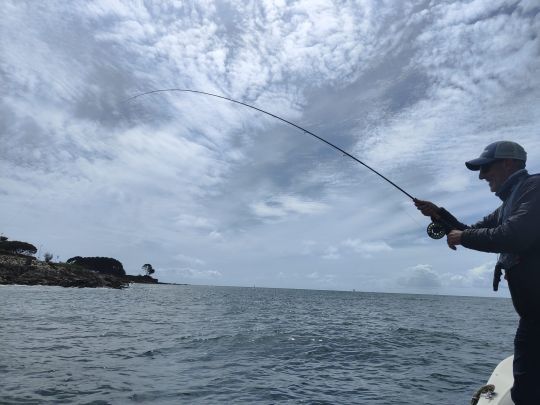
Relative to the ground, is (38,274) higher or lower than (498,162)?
lower

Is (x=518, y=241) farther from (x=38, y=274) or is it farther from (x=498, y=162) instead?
(x=38, y=274)

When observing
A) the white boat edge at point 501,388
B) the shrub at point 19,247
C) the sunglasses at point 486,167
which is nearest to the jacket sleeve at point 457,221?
the sunglasses at point 486,167

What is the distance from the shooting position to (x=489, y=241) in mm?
3514

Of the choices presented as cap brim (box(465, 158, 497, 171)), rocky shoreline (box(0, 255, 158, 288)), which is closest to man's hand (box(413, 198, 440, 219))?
cap brim (box(465, 158, 497, 171))

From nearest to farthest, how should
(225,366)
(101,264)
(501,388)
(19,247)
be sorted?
1. (501,388)
2. (225,366)
3. (19,247)
4. (101,264)

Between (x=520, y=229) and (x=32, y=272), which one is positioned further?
(x=32, y=272)

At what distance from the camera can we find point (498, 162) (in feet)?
13.4

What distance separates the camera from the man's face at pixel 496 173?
4.05 metres

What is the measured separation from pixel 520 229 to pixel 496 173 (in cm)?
101

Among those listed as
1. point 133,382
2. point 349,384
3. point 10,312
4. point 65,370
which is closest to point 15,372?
point 65,370

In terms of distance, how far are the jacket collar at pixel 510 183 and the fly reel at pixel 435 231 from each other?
1131 millimetres

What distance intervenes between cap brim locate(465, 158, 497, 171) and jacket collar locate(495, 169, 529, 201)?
0.94 feet

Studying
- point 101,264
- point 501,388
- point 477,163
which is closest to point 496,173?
point 477,163

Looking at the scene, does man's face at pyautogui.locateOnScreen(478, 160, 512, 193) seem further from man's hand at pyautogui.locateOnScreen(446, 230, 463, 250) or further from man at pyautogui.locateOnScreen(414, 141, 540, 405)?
man's hand at pyautogui.locateOnScreen(446, 230, 463, 250)
